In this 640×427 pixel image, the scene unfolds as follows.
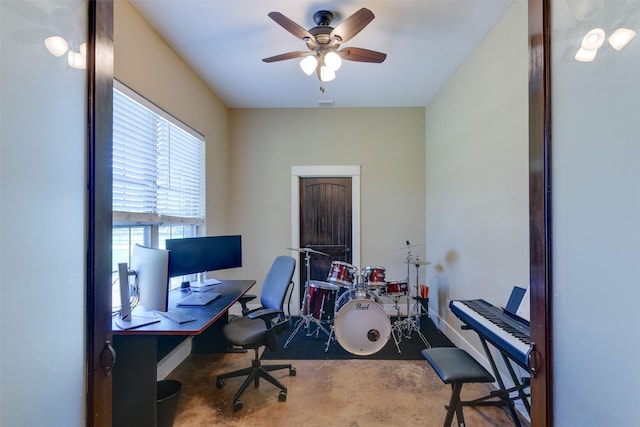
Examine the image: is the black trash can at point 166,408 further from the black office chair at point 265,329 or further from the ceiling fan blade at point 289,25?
the ceiling fan blade at point 289,25

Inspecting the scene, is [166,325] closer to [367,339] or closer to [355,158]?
[367,339]

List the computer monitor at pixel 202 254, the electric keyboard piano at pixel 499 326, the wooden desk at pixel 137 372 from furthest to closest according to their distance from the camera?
the computer monitor at pixel 202 254 → the wooden desk at pixel 137 372 → the electric keyboard piano at pixel 499 326

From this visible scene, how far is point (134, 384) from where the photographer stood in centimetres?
171

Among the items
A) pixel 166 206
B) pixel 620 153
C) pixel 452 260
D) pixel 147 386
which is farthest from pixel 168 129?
pixel 452 260

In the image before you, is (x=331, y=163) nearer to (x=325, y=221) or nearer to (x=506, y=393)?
(x=325, y=221)

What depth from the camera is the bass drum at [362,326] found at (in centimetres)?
279

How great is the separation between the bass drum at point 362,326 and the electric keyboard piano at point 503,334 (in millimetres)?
799

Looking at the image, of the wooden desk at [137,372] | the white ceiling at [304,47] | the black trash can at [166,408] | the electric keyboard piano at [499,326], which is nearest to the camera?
the electric keyboard piano at [499,326]

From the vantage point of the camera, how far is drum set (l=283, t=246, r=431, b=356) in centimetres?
281

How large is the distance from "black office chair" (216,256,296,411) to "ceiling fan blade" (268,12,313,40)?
184cm

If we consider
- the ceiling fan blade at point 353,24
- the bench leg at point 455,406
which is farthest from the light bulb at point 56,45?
the bench leg at point 455,406

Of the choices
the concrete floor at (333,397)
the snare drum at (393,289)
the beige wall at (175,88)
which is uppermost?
the beige wall at (175,88)

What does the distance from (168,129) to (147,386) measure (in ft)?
6.76

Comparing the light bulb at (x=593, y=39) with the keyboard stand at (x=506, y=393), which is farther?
the keyboard stand at (x=506, y=393)
